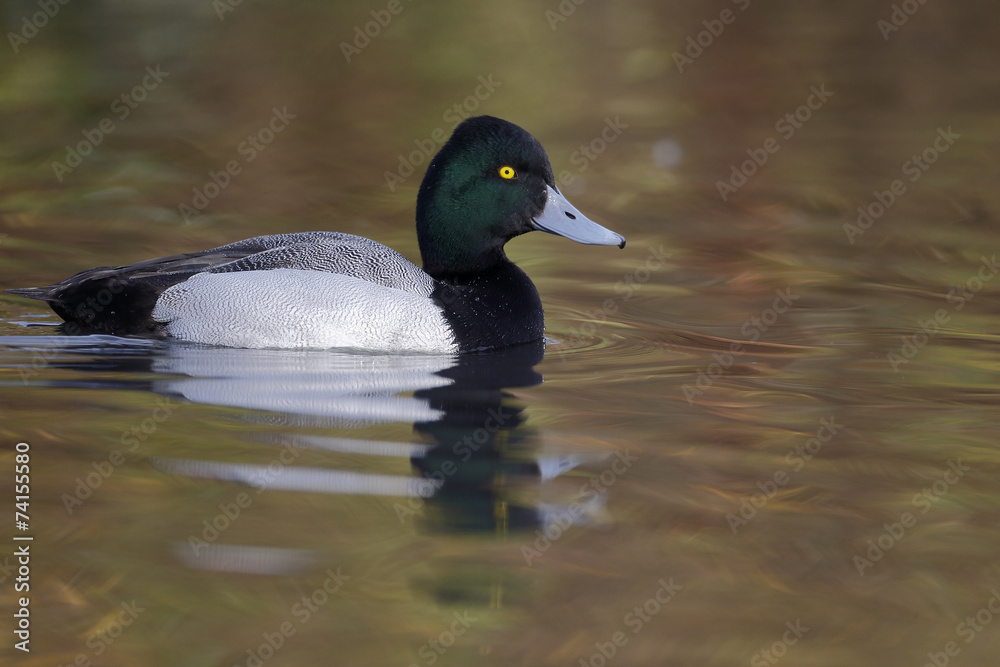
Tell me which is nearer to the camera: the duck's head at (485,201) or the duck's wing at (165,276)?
the duck's wing at (165,276)

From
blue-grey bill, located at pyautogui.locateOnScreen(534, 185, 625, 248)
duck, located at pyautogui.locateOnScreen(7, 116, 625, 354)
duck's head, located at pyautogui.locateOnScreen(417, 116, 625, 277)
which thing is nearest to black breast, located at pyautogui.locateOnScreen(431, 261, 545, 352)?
duck, located at pyautogui.locateOnScreen(7, 116, 625, 354)

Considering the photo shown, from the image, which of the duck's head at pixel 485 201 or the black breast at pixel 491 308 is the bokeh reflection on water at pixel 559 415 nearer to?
the black breast at pixel 491 308

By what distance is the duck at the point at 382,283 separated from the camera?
22.0ft

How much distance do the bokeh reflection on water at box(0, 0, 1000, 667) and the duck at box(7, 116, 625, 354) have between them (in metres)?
0.18

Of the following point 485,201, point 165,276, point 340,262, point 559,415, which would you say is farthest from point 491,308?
point 165,276

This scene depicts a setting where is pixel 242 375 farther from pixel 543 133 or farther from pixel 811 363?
pixel 543 133

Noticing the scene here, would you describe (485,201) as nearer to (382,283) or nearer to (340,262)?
(382,283)

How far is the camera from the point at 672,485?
4.91 meters

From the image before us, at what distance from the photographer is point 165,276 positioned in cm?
686

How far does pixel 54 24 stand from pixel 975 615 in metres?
15.2

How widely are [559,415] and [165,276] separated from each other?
2.44 metres

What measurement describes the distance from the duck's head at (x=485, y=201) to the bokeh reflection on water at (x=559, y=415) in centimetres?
69

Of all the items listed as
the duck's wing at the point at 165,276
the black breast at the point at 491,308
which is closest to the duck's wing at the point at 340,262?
the duck's wing at the point at 165,276

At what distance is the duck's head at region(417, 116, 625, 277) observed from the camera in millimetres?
6953
